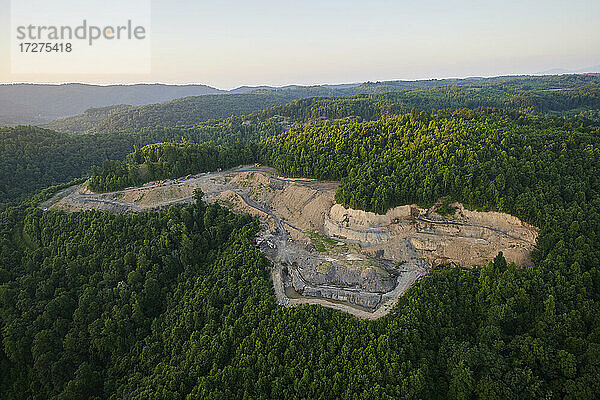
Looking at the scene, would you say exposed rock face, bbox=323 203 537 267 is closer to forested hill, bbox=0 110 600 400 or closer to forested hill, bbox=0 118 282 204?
forested hill, bbox=0 110 600 400

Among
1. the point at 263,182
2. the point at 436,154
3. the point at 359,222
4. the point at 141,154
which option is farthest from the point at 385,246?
the point at 141,154

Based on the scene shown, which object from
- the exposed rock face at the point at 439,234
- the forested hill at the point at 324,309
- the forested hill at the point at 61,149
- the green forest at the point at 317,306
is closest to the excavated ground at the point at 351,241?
the exposed rock face at the point at 439,234

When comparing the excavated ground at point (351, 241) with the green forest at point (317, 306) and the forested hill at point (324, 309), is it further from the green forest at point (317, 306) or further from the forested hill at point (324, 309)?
the forested hill at point (324, 309)

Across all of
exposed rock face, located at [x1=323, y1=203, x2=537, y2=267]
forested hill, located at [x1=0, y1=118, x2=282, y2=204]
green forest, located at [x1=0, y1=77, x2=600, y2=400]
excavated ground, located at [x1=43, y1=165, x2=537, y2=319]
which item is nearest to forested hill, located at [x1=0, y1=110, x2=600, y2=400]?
green forest, located at [x1=0, y1=77, x2=600, y2=400]

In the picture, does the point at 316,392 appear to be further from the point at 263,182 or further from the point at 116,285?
the point at 263,182

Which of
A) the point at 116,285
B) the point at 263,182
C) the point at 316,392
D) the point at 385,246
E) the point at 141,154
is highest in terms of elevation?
the point at 141,154
